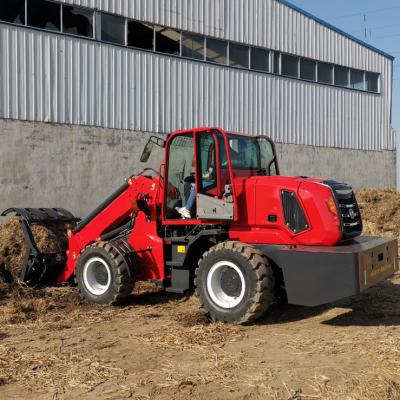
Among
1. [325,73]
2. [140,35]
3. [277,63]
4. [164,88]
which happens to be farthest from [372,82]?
[140,35]

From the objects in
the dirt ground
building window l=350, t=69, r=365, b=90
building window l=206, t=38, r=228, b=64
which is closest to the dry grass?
the dirt ground

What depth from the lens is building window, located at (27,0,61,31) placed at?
13.7m

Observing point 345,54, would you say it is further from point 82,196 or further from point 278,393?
point 278,393

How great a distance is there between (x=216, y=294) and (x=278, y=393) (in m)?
2.56

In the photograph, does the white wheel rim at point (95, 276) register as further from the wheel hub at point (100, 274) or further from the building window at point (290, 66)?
the building window at point (290, 66)

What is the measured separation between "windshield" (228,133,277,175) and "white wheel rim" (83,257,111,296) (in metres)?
2.65

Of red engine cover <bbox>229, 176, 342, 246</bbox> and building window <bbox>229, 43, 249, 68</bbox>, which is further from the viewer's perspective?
building window <bbox>229, 43, 249, 68</bbox>

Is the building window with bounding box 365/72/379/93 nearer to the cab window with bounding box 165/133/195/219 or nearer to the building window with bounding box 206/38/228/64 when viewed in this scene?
the building window with bounding box 206/38/228/64

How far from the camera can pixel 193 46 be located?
1714 centimetres

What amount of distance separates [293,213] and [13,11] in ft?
32.6

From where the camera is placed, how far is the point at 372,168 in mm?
22828

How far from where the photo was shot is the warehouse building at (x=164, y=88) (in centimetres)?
1371

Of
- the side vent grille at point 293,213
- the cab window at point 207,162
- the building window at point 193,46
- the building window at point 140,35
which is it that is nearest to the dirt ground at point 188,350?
the side vent grille at point 293,213

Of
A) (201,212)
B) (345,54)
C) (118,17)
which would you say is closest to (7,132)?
(118,17)
